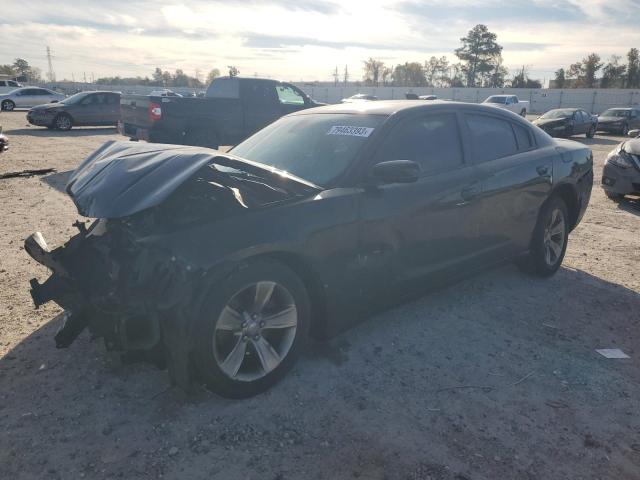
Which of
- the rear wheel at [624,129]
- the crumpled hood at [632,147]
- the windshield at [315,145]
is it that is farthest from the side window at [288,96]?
the rear wheel at [624,129]

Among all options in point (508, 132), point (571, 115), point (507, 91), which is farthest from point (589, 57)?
point (508, 132)

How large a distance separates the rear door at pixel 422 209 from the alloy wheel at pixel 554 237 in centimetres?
128

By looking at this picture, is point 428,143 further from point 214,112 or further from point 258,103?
point 258,103

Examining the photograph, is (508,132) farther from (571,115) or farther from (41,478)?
(571,115)

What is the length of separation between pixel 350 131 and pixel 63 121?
63.0 feet

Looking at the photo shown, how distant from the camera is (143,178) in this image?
281cm

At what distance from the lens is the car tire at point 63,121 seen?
19.1 meters

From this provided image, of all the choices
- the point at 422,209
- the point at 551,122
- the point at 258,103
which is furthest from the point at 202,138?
the point at 551,122

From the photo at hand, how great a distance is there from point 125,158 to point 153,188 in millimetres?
588

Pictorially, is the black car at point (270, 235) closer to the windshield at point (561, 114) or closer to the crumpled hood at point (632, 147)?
the crumpled hood at point (632, 147)

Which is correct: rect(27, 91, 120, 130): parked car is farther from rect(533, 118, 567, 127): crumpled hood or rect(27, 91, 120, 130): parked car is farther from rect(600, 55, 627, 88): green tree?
rect(600, 55, 627, 88): green tree

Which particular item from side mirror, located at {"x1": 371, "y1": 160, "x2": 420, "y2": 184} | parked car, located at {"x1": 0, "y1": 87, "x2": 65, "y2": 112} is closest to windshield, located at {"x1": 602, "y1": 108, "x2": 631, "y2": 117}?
side mirror, located at {"x1": 371, "y1": 160, "x2": 420, "y2": 184}

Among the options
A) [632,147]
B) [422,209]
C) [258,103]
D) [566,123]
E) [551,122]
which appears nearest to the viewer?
[422,209]

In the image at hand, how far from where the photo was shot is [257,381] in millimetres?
2936
